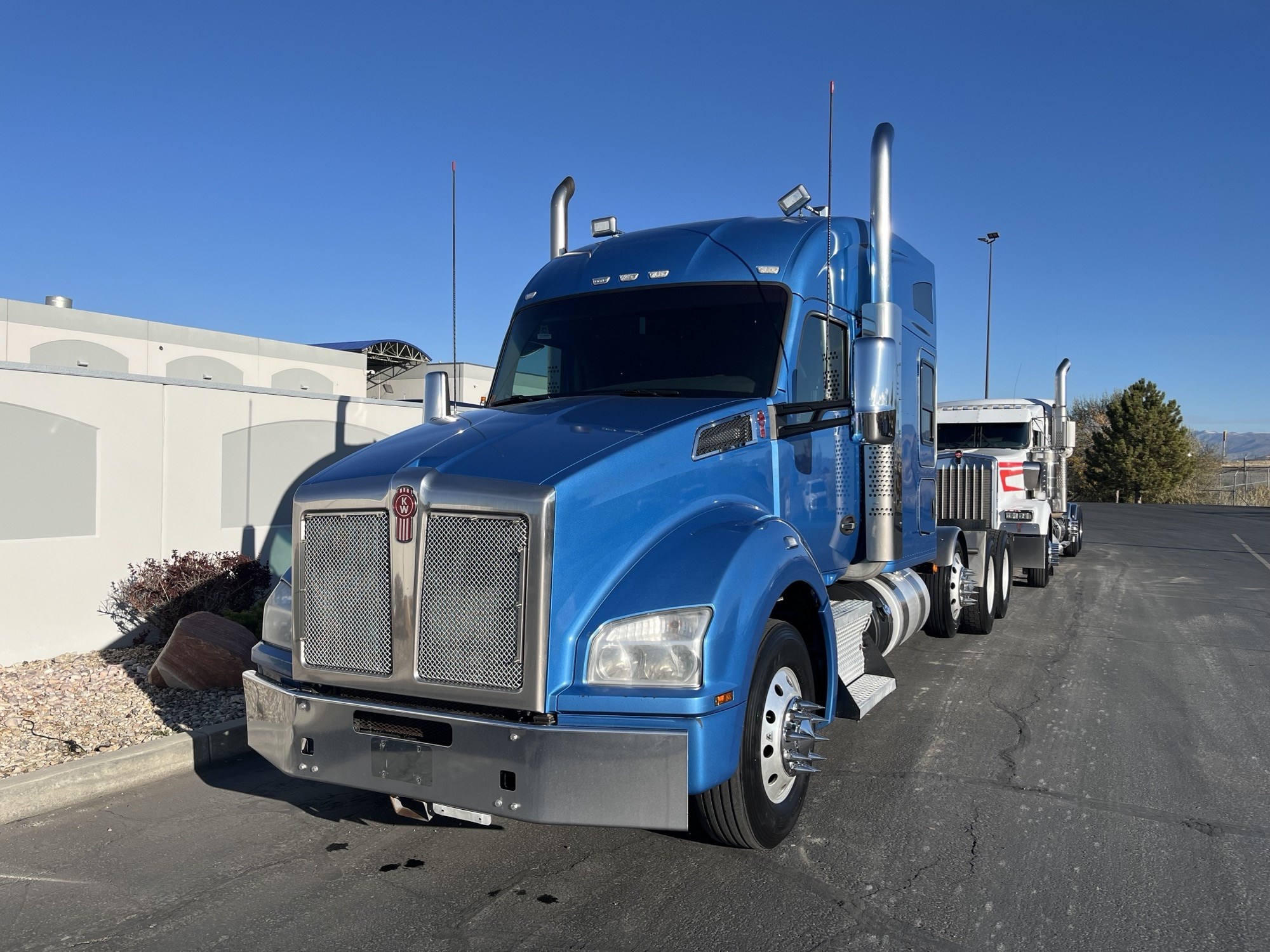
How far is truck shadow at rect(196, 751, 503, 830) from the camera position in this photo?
455cm

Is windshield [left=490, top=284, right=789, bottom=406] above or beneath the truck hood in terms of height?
above

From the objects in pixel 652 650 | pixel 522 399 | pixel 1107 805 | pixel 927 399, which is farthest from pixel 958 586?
pixel 652 650

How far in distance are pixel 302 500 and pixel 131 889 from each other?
1726mm

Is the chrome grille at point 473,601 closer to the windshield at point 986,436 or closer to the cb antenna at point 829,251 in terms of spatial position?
the cb antenna at point 829,251

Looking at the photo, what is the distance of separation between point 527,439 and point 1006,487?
11732mm

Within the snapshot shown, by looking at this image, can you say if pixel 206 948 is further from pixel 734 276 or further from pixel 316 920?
pixel 734 276

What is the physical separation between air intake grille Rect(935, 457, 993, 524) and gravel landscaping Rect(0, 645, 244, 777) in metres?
7.63

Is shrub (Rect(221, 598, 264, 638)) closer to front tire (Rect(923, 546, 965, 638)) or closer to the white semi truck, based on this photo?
front tire (Rect(923, 546, 965, 638))

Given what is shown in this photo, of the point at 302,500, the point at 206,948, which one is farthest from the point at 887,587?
the point at 206,948

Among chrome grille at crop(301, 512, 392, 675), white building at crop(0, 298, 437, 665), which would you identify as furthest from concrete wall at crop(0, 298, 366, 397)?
chrome grille at crop(301, 512, 392, 675)

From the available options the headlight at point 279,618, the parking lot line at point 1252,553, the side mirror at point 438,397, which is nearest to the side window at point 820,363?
the side mirror at point 438,397

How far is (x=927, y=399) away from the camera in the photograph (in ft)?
24.6

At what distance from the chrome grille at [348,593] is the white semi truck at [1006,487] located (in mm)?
7179

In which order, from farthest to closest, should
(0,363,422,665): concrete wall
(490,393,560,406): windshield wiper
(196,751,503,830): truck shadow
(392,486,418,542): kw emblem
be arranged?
(0,363,422,665): concrete wall < (490,393,560,406): windshield wiper < (196,751,503,830): truck shadow < (392,486,418,542): kw emblem
